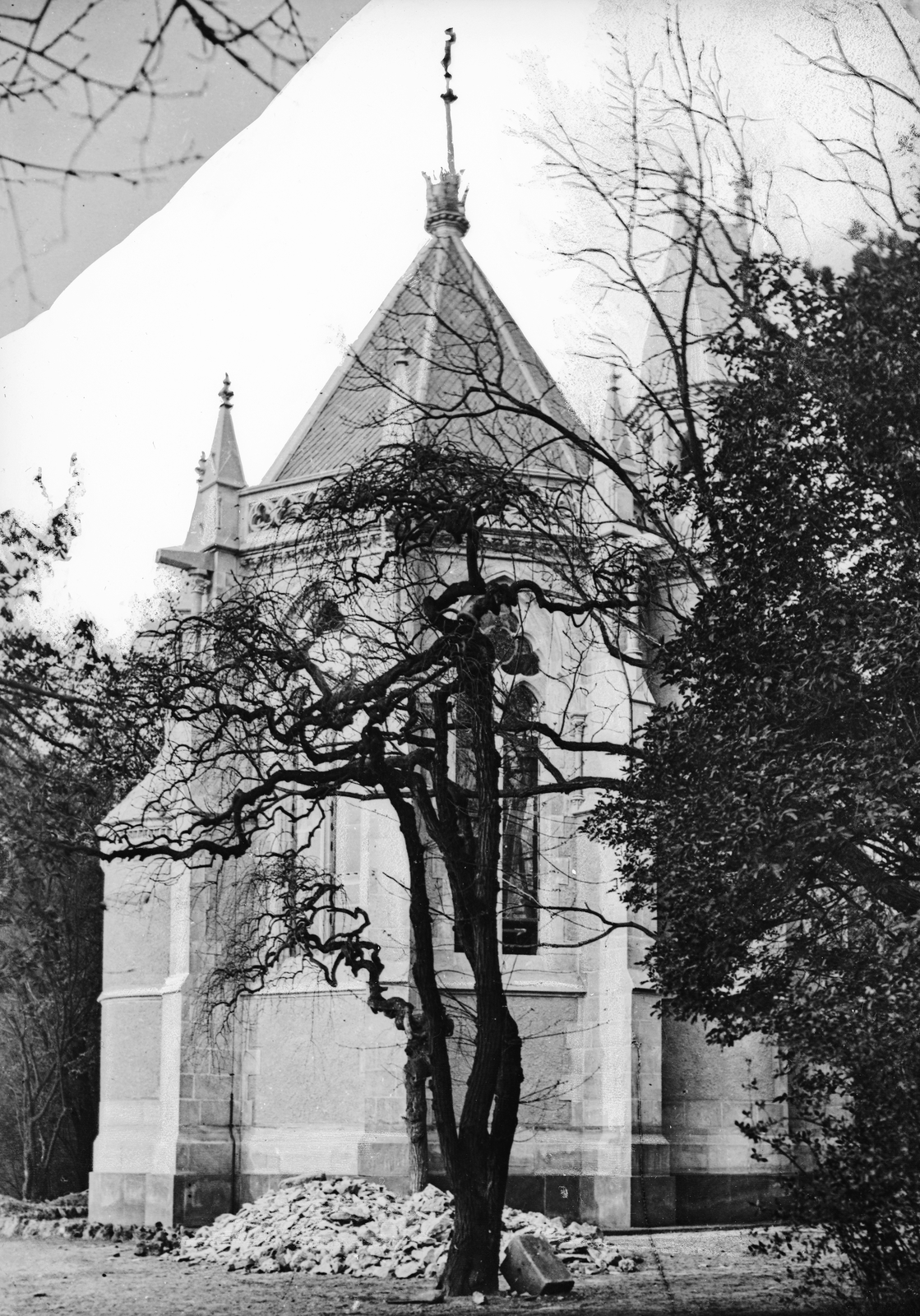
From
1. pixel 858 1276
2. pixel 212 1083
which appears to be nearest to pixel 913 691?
pixel 858 1276

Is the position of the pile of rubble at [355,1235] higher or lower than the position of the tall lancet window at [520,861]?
lower

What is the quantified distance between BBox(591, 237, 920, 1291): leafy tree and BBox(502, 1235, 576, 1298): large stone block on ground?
2361mm

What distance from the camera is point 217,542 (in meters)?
19.7

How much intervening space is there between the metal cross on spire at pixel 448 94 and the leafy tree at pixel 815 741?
114 inches

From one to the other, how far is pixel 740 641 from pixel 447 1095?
12.3ft

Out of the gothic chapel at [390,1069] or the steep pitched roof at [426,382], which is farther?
the steep pitched roof at [426,382]

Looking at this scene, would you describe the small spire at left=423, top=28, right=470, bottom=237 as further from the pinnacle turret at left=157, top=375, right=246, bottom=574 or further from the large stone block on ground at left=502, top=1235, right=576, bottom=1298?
the large stone block on ground at left=502, top=1235, right=576, bottom=1298

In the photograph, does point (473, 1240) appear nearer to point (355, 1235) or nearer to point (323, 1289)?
point (323, 1289)

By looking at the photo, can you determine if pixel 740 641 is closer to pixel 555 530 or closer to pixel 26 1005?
pixel 555 530

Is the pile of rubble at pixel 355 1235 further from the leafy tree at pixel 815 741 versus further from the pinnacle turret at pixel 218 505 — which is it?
the pinnacle turret at pixel 218 505

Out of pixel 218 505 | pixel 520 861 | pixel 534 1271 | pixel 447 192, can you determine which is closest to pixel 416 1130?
pixel 520 861

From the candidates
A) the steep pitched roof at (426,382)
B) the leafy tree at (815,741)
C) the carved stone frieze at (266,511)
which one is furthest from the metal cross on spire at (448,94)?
the carved stone frieze at (266,511)

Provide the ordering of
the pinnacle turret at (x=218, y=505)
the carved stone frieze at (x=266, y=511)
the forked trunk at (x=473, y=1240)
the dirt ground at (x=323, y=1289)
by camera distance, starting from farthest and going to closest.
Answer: the pinnacle turret at (x=218, y=505)
the carved stone frieze at (x=266, y=511)
the dirt ground at (x=323, y=1289)
the forked trunk at (x=473, y=1240)

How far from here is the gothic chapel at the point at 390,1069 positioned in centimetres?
1752
